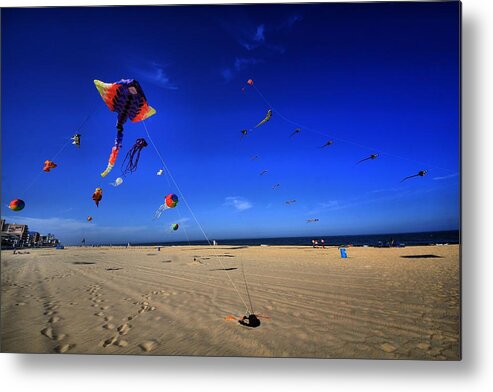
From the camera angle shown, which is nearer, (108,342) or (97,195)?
(108,342)

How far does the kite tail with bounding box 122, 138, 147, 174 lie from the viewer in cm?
355

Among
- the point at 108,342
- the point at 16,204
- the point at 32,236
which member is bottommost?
the point at 108,342

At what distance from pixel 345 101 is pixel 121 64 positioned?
2860mm

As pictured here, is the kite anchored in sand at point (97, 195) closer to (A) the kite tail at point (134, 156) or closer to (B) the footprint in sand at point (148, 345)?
(A) the kite tail at point (134, 156)

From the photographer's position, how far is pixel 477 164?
2961 millimetres

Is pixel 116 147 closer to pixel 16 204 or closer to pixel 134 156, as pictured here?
pixel 134 156

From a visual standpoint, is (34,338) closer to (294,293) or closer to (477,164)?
(294,293)

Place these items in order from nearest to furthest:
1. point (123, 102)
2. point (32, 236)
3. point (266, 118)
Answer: point (123, 102), point (266, 118), point (32, 236)

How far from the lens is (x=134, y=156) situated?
3584 millimetres

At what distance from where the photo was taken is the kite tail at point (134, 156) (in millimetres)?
3552

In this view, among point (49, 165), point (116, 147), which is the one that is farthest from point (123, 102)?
point (49, 165)

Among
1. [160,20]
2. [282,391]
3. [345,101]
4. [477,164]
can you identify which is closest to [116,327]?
[282,391]

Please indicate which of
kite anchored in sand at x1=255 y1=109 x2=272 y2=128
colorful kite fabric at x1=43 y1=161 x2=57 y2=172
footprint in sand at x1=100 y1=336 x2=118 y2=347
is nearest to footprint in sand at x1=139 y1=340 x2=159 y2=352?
footprint in sand at x1=100 y1=336 x2=118 y2=347

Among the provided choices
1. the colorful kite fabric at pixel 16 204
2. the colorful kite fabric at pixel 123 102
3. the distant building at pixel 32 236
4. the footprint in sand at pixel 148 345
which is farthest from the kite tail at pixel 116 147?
the footprint in sand at pixel 148 345
